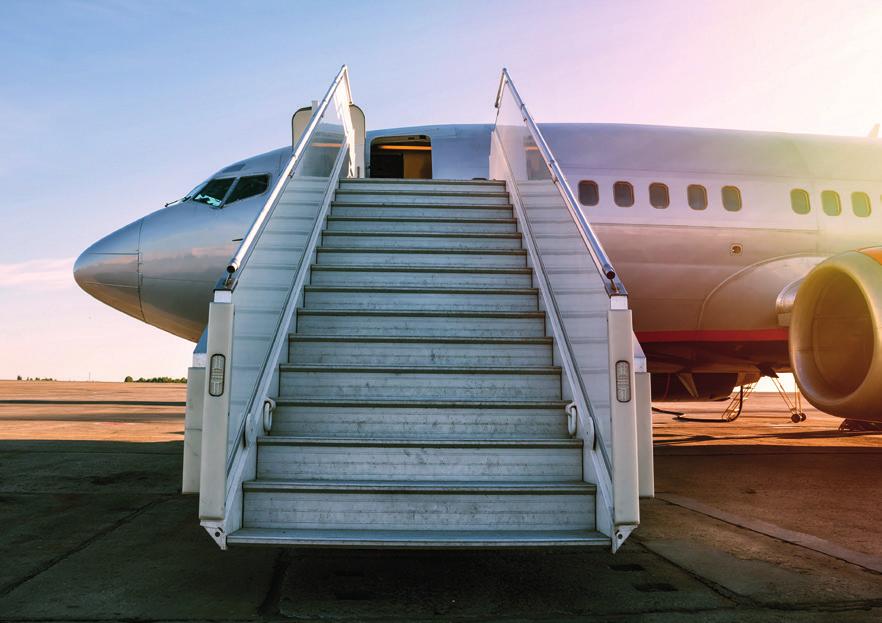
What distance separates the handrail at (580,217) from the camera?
2.88 m

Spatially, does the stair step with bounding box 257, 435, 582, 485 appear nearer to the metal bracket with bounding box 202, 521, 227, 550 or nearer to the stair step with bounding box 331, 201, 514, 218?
the metal bracket with bounding box 202, 521, 227, 550

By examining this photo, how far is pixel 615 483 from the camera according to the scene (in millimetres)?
2740

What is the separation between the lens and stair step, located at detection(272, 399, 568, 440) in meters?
3.54

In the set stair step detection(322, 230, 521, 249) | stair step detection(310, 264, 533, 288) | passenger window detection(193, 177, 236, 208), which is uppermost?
passenger window detection(193, 177, 236, 208)

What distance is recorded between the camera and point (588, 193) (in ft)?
24.2

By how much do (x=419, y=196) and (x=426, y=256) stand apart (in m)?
1.16

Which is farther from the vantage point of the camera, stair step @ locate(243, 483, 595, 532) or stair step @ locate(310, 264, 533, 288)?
stair step @ locate(310, 264, 533, 288)

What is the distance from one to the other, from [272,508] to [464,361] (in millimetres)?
1483

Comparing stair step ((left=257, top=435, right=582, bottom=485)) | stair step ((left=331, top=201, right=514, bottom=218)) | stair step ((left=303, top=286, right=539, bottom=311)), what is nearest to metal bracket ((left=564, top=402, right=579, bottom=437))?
stair step ((left=257, top=435, right=582, bottom=485))

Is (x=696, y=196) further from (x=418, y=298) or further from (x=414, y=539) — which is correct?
(x=414, y=539)

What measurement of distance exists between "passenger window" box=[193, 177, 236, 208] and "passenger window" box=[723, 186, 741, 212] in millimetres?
5203

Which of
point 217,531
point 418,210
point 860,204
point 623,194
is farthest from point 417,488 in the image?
point 860,204

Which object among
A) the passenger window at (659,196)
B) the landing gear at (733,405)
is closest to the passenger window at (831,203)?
the passenger window at (659,196)

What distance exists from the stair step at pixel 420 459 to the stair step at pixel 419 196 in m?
3.06
